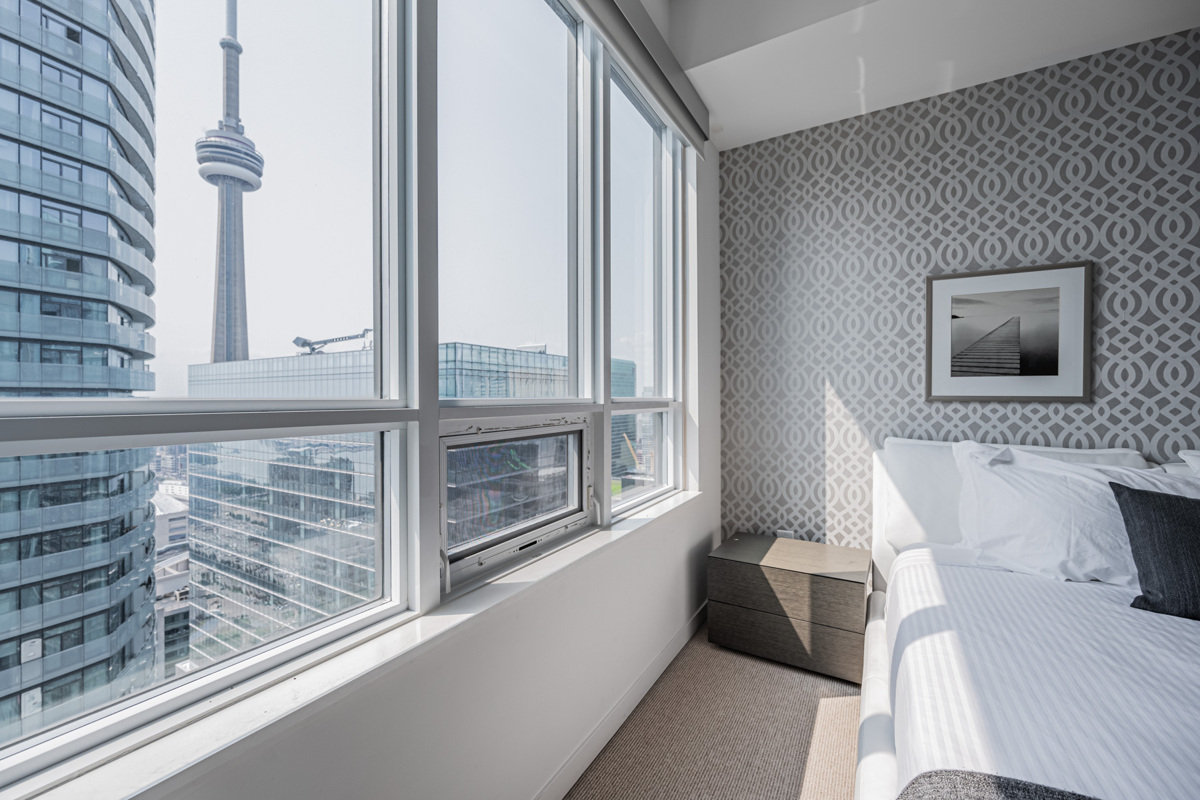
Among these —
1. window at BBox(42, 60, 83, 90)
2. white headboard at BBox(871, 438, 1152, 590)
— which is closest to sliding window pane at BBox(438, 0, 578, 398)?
window at BBox(42, 60, 83, 90)

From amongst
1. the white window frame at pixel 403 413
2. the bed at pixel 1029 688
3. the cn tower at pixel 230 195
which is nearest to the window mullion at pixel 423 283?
the white window frame at pixel 403 413

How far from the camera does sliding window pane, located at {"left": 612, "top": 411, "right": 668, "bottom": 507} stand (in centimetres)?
235

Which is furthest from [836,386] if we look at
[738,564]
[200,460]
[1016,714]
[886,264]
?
[200,460]

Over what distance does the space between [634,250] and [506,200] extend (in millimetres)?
967

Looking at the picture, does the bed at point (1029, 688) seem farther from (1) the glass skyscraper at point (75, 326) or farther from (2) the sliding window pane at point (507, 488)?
(1) the glass skyscraper at point (75, 326)

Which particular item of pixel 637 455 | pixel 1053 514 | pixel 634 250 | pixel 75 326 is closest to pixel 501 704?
pixel 75 326

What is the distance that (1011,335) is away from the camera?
2.49 m

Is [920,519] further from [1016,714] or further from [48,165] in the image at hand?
[48,165]

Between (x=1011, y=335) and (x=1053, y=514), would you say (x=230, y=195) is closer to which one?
(x=1053, y=514)

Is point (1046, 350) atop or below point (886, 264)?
below

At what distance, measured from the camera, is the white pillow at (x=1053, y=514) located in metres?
1.83

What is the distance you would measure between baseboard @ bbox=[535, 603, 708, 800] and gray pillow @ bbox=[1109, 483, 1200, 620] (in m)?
1.63

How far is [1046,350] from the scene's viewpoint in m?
2.42

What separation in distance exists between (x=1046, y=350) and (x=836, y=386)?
0.90m
